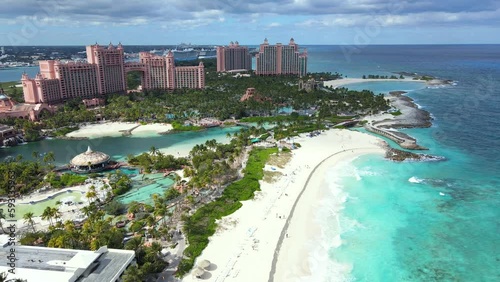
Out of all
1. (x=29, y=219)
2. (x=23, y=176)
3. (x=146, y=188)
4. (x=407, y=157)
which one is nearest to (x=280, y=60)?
(x=407, y=157)

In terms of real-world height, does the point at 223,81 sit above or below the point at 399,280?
above

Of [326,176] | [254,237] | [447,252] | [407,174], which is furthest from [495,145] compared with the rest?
[254,237]

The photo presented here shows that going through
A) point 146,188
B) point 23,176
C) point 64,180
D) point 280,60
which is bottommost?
point 146,188

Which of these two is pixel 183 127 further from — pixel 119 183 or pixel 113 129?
pixel 119 183

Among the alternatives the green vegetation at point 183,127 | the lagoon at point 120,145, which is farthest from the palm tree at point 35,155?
the green vegetation at point 183,127

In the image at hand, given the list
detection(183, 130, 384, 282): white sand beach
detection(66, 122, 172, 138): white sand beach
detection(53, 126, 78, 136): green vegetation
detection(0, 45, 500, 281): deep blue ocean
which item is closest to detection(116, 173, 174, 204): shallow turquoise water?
detection(183, 130, 384, 282): white sand beach

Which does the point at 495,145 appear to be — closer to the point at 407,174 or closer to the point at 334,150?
the point at 407,174
